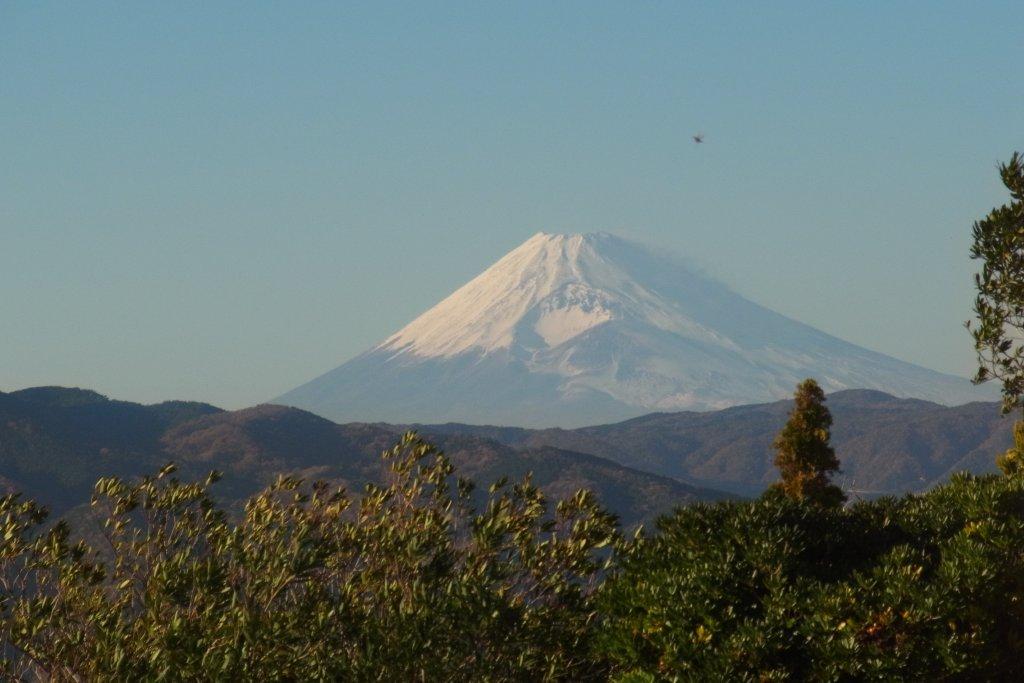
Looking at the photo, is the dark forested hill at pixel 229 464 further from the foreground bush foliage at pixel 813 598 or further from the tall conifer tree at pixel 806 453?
the foreground bush foliage at pixel 813 598

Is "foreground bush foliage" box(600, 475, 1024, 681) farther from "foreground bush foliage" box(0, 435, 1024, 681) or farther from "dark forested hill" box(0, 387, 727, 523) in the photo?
"dark forested hill" box(0, 387, 727, 523)

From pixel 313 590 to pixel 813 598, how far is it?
418cm

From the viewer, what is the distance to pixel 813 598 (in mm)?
11344

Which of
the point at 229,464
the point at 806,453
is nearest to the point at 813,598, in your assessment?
the point at 806,453

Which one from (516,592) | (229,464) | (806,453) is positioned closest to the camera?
(516,592)

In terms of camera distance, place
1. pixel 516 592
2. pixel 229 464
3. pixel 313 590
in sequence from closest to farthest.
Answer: pixel 313 590 → pixel 516 592 → pixel 229 464

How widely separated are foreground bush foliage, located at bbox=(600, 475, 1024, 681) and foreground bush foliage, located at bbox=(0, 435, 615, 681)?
92 cm

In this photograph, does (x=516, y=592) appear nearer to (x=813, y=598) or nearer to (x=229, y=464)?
(x=813, y=598)

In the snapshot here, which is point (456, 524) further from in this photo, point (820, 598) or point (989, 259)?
point (989, 259)

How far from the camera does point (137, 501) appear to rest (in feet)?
45.2

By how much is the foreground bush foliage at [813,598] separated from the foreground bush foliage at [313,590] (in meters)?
0.92

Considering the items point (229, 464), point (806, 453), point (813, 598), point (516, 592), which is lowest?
point (516, 592)

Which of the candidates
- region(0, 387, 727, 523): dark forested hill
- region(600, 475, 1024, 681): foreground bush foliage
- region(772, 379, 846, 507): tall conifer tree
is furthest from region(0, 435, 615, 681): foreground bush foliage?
region(0, 387, 727, 523): dark forested hill

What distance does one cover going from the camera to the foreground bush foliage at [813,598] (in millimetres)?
11039
